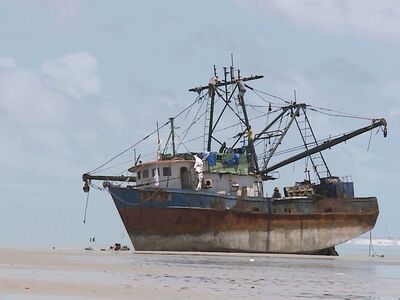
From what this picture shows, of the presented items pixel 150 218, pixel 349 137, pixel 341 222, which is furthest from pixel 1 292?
pixel 349 137

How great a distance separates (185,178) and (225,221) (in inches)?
122

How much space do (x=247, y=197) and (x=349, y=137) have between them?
9.58m

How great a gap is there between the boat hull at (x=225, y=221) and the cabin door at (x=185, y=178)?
1781 millimetres

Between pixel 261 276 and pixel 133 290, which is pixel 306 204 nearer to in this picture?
pixel 261 276

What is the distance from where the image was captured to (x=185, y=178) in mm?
39094

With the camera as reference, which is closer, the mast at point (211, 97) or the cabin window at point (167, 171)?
the cabin window at point (167, 171)

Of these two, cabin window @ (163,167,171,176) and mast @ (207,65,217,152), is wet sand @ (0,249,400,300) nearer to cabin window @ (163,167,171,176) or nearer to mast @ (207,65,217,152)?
cabin window @ (163,167,171,176)

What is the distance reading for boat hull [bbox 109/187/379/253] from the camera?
37656mm

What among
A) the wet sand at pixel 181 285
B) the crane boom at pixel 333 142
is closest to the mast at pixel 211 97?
the crane boom at pixel 333 142

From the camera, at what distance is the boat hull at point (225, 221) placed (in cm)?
3766

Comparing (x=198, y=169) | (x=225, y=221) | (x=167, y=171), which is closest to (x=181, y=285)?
(x=225, y=221)

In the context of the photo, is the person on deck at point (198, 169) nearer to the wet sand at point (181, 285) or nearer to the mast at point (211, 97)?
the mast at point (211, 97)

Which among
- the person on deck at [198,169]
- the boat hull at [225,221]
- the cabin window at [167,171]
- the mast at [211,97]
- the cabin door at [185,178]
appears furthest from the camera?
the mast at [211,97]

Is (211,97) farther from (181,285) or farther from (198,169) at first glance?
(181,285)
